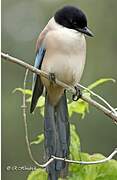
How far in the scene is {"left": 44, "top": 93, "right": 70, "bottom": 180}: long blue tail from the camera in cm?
276

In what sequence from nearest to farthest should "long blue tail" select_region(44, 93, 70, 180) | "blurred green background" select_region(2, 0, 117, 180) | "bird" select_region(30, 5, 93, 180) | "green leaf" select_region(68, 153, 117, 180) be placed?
"green leaf" select_region(68, 153, 117, 180) → "long blue tail" select_region(44, 93, 70, 180) → "bird" select_region(30, 5, 93, 180) → "blurred green background" select_region(2, 0, 117, 180)

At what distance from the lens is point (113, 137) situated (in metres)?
7.51

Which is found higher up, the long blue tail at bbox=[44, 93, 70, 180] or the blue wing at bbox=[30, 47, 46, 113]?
the blue wing at bbox=[30, 47, 46, 113]

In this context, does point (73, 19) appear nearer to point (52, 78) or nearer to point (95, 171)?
point (52, 78)

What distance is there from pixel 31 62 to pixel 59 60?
5.00 m

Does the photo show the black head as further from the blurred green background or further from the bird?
the blurred green background

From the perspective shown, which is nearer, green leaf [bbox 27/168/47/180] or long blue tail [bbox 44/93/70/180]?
green leaf [bbox 27/168/47/180]

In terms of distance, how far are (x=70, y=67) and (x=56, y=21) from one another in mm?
239

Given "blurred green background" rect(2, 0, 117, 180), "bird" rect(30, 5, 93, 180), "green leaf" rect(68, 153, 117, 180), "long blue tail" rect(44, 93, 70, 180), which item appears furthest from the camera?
"blurred green background" rect(2, 0, 117, 180)

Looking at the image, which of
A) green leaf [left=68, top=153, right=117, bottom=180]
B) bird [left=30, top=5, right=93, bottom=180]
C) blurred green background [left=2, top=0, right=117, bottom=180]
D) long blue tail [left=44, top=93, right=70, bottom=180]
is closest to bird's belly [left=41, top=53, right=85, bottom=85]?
bird [left=30, top=5, right=93, bottom=180]

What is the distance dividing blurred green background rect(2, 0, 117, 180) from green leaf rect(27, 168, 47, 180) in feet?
13.5

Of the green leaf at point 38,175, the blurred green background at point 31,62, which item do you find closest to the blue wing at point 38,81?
the green leaf at point 38,175

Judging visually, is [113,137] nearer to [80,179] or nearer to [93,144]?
[93,144]

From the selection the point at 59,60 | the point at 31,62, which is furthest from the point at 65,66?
the point at 31,62
